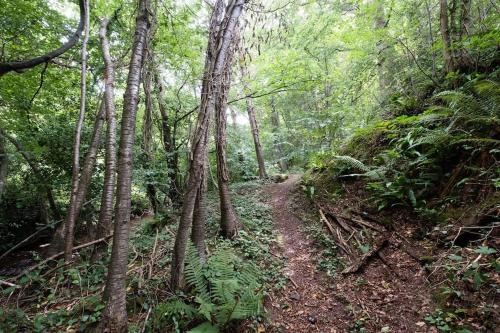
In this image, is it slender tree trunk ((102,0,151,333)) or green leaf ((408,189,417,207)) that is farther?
green leaf ((408,189,417,207))

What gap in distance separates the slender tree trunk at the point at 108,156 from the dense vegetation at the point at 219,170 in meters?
0.03

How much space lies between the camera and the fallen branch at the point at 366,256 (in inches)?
158

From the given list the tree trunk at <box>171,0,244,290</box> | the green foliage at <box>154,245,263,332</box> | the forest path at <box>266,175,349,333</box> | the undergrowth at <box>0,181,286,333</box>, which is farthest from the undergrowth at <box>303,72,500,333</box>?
the tree trunk at <box>171,0,244,290</box>

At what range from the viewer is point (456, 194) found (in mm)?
3957

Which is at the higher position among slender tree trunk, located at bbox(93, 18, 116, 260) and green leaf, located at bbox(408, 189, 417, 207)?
slender tree trunk, located at bbox(93, 18, 116, 260)

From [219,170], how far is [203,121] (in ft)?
5.85

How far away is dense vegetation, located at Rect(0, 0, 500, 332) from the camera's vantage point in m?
3.13

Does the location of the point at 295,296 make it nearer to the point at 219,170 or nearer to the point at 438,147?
the point at 219,170

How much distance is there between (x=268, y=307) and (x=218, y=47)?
384 centimetres

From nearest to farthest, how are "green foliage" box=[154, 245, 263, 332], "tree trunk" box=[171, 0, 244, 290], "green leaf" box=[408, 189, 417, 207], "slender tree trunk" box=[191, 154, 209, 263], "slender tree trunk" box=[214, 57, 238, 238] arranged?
"green foliage" box=[154, 245, 263, 332] → "tree trunk" box=[171, 0, 244, 290] → "slender tree trunk" box=[191, 154, 209, 263] → "green leaf" box=[408, 189, 417, 207] → "slender tree trunk" box=[214, 57, 238, 238]

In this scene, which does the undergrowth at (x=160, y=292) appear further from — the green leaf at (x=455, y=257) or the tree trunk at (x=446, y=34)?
the tree trunk at (x=446, y=34)

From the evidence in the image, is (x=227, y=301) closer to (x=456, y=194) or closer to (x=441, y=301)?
(x=441, y=301)

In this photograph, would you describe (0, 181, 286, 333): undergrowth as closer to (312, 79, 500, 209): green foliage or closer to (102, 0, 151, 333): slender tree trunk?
(102, 0, 151, 333): slender tree trunk

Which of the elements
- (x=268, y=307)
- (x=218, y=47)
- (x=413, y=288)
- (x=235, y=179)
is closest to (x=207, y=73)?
(x=218, y=47)
